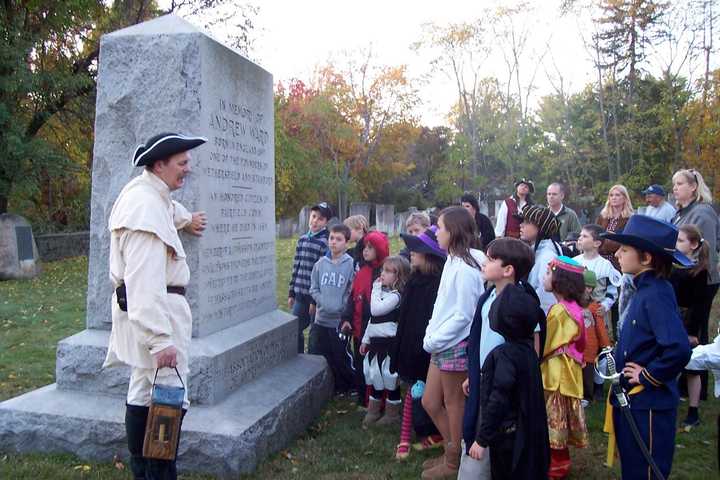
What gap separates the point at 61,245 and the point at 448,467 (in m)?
17.6

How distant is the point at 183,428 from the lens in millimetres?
4082

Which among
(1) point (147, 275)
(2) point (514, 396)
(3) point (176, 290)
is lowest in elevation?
(2) point (514, 396)

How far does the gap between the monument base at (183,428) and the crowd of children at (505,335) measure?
1.07 m

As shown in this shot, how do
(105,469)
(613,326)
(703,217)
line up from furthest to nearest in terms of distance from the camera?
(613,326) < (703,217) < (105,469)

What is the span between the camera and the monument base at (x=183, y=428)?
13.2 feet

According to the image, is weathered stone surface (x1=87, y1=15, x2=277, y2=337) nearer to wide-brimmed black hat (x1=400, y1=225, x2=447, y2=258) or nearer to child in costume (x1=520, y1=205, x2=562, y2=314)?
wide-brimmed black hat (x1=400, y1=225, x2=447, y2=258)

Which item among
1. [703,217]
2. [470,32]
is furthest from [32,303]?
[470,32]

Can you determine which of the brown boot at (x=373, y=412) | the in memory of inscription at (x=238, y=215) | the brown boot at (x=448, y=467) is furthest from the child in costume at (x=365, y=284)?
the brown boot at (x=448, y=467)

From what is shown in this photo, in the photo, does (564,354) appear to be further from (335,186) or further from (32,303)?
(335,186)

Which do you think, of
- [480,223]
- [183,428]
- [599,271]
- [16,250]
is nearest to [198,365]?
[183,428]

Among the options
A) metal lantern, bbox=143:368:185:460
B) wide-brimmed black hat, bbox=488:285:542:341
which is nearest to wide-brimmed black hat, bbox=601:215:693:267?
wide-brimmed black hat, bbox=488:285:542:341

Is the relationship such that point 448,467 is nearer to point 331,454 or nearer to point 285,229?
point 331,454

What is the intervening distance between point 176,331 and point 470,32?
3537 cm

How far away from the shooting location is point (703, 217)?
6.06 m
